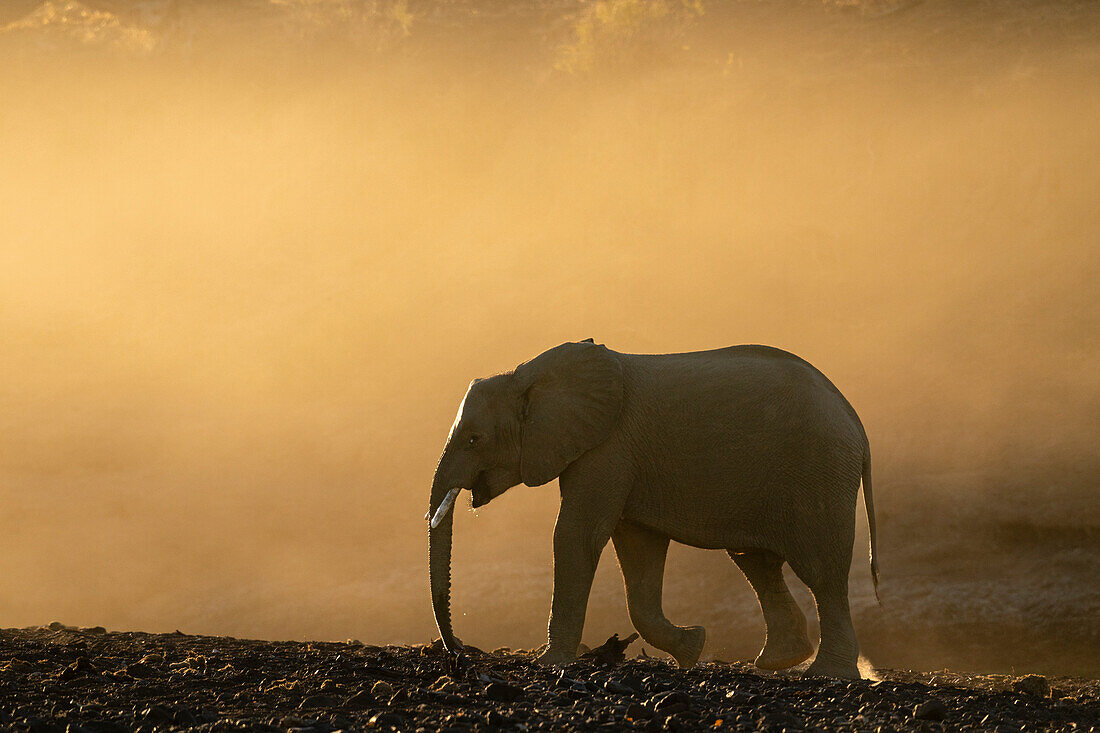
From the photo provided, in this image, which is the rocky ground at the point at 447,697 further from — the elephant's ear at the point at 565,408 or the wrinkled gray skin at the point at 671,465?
the elephant's ear at the point at 565,408

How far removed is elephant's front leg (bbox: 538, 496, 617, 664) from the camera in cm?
1178

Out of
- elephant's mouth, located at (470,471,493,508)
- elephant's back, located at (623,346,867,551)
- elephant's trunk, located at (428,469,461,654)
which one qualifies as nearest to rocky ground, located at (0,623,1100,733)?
elephant's trunk, located at (428,469,461,654)

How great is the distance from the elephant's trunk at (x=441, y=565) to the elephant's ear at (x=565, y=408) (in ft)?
3.12

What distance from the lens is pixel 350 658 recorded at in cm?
1062

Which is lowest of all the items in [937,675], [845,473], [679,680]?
[937,675]

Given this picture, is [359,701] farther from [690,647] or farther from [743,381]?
[743,381]

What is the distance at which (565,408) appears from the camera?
39.9 ft

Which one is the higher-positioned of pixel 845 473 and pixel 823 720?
pixel 845 473

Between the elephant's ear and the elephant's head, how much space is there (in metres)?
0.01

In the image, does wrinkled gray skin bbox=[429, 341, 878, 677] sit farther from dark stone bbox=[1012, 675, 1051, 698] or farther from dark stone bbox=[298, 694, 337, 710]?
dark stone bbox=[298, 694, 337, 710]

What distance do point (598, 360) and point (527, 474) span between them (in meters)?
1.47

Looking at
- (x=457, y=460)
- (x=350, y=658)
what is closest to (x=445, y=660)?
(x=350, y=658)

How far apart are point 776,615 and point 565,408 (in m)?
3.70

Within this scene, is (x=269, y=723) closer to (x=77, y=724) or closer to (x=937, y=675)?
(x=77, y=724)
